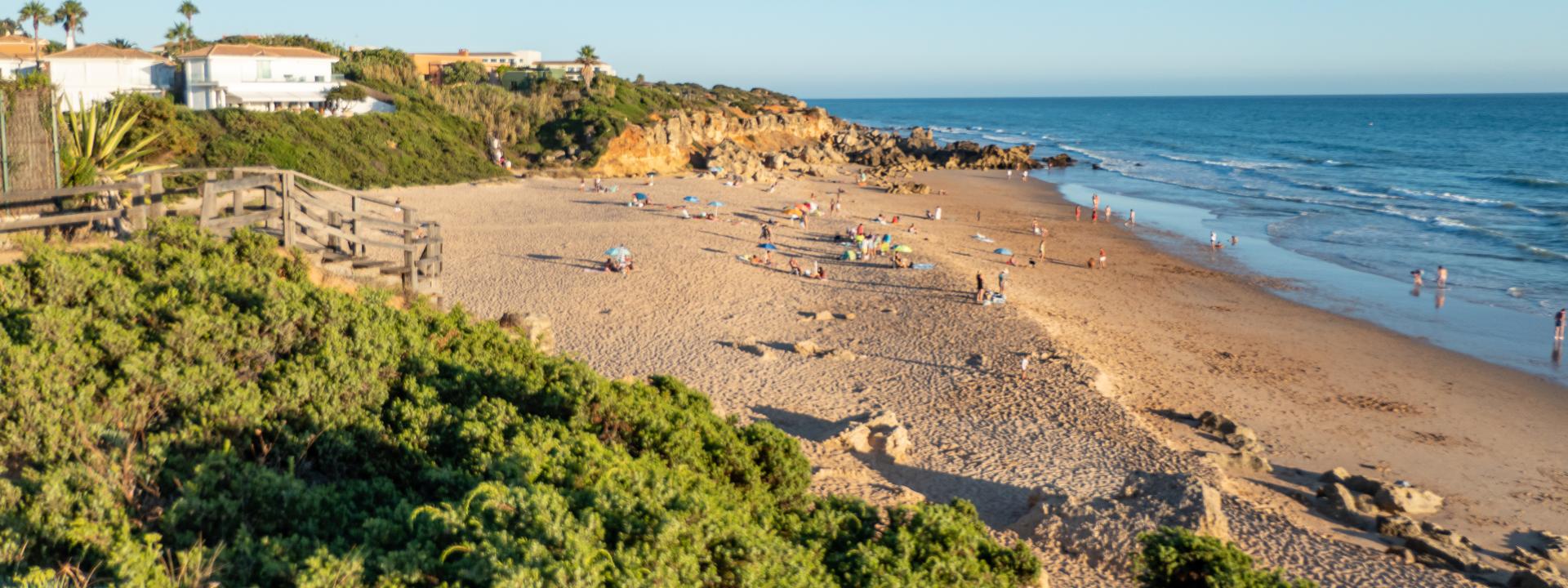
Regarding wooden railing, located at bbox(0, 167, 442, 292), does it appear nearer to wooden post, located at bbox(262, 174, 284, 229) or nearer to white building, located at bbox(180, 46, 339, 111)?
wooden post, located at bbox(262, 174, 284, 229)

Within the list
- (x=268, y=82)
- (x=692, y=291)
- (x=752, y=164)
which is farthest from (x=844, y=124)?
(x=692, y=291)

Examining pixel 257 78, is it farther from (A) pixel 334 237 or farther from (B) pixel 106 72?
(A) pixel 334 237

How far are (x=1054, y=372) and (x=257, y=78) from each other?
34.6 metres

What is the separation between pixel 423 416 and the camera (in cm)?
607

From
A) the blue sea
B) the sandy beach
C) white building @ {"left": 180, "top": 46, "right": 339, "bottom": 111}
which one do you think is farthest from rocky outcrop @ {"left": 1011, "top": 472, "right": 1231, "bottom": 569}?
white building @ {"left": 180, "top": 46, "right": 339, "bottom": 111}

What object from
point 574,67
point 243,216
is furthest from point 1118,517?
point 574,67

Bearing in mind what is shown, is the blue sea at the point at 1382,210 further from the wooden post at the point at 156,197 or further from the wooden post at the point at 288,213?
the wooden post at the point at 156,197

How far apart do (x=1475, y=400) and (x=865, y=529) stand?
1504cm

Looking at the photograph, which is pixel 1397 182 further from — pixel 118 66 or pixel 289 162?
pixel 118 66

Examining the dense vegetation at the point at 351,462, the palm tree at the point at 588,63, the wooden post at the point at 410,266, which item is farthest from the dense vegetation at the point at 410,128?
the dense vegetation at the point at 351,462

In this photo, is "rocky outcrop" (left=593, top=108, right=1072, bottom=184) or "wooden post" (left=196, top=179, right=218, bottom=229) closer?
"wooden post" (left=196, top=179, right=218, bottom=229)

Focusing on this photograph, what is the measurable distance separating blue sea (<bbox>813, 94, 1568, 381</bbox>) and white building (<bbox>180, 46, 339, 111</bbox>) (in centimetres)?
3193

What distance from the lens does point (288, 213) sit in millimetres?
9469

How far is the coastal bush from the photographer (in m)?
6.15
